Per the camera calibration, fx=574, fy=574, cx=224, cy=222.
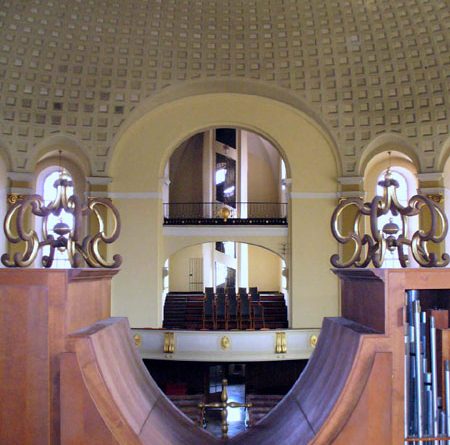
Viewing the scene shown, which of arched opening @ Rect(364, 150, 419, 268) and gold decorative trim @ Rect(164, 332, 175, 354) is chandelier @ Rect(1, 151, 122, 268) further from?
arched opening @ Rect(364, 150, 419, 268)

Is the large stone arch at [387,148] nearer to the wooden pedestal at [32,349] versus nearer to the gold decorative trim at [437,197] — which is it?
the gold decorative trim at [437,197]

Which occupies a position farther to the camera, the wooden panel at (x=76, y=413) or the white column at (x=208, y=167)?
the white column at (x=208, y=167)

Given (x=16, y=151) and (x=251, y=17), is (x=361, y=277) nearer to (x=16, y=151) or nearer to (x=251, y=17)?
(x=251, y=17)

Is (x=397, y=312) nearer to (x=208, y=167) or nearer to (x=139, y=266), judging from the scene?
(x=139, y=266)

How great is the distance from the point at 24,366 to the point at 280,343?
47.2 feet

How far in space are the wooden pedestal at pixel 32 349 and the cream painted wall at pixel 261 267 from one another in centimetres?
2725

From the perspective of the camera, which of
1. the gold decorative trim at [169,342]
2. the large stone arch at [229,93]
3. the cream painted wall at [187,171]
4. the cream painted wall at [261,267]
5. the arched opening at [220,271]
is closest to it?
the gold decorative trim at [169,342]

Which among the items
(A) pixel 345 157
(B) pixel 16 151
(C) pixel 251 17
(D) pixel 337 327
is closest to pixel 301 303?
(A) pixel 345 157

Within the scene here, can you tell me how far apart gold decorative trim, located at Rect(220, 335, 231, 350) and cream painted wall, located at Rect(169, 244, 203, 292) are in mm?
12347

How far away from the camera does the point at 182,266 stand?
94.3ft

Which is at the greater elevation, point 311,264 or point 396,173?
point 396,173

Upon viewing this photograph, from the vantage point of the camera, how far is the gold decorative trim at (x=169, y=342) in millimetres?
16453

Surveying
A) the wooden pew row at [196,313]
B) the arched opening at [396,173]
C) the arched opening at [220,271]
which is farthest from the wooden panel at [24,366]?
the arched opening at [220,271]

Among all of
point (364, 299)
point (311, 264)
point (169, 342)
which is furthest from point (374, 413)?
point (311, 264)
